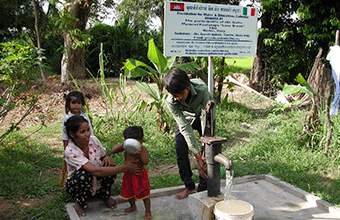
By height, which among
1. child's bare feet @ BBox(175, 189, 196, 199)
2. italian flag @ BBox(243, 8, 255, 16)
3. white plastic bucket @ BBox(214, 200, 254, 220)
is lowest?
child's bare feet @ BBox(175, 189, 196, 199)

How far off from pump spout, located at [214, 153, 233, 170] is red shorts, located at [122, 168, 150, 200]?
698mm

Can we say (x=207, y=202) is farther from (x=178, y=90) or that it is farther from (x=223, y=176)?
(x=223, y=176)

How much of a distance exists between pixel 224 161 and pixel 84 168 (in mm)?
1245

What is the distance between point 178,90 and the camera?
2559 mm

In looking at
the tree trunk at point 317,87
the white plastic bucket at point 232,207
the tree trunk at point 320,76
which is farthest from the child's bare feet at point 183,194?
the tree trunk at point 320,76

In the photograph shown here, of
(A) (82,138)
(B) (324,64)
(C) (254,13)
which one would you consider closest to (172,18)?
(C) (254,13)

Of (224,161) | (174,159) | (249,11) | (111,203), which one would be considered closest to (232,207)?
(224,161)

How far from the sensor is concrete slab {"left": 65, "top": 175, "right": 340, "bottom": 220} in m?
2.84

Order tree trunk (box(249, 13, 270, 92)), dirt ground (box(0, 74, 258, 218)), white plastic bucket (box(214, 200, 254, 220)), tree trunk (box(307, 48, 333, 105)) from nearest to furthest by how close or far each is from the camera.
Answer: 1. white plastic bucket (box(214, 200, 254, 220))
2. tree trunk (box(307, 48, 333, 105))
3. dirt ground (box(0, 74, 258, 218))
4. tree trunk (box(249, 13, 270, 92))

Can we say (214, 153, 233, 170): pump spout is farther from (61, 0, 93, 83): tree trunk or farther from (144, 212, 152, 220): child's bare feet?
(61, 0, 93, 83): tree trunk

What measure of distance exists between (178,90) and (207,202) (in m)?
0.96

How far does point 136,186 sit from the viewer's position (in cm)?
270

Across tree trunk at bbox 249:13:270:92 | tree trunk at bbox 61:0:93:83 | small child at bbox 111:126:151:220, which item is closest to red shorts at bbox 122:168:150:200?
small child at bbox 111:126:151:220

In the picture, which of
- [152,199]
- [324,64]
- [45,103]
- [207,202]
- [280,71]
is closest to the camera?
[207,202]
